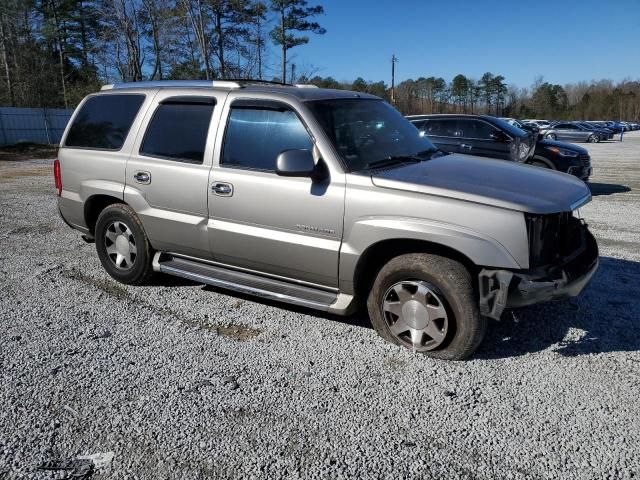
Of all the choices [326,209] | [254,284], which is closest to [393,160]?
[326,209]

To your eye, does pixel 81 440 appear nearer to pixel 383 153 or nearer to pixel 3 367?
pixel 3 367

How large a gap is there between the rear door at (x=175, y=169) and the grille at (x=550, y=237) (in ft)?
8.42

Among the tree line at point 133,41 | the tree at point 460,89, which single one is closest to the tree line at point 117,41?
the tree line at point 133,41

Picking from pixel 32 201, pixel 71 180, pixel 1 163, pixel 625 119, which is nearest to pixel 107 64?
pixel 1 163

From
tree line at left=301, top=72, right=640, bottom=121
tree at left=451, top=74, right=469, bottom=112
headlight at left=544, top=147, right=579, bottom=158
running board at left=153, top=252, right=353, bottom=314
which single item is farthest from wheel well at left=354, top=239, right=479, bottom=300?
tree at left=451, top=74, right=469, bottom=112

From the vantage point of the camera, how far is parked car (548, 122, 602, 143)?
37.5m

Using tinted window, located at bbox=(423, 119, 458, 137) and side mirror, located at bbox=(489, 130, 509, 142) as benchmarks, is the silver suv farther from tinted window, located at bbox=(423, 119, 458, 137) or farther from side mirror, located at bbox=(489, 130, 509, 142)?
tinted window, located at bbox=(423, 119, 458, 137)

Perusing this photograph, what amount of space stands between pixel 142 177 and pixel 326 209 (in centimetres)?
199

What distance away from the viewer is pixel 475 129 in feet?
34.6

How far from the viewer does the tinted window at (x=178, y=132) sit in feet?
14.2

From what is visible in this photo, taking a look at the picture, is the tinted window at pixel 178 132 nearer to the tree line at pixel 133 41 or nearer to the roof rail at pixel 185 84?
the roof rail at pixel 185 84

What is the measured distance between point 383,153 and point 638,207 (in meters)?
7.43

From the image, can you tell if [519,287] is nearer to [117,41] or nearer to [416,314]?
[416,314]

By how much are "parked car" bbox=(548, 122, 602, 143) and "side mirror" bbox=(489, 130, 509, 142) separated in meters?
30.5
